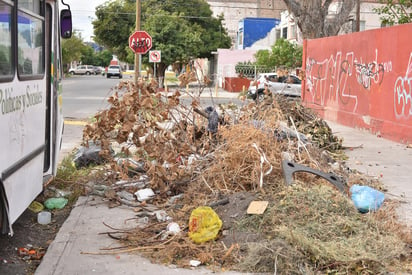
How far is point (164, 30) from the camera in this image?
4303cm

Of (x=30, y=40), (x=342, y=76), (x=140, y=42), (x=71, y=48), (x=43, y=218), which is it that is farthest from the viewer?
(x=71, y=48)

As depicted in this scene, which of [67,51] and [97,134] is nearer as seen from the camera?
[97,134]

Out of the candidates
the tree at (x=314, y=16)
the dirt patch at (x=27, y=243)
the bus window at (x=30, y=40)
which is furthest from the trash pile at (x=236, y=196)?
the tree at (x=314, y=16)

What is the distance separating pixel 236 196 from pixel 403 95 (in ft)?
27.2

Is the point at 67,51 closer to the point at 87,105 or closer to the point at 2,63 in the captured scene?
the point at 87,105

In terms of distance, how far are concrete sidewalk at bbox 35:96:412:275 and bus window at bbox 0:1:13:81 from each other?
6.02 ft

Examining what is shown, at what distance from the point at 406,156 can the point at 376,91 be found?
3904 millimetres

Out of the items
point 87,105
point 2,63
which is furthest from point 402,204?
point 87,105

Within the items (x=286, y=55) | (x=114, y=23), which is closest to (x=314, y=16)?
(x=286, y=55)

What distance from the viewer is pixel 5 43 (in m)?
4.71

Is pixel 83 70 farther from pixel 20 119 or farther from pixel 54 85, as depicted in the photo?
pixel 20 119

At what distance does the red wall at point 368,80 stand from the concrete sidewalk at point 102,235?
3.17 metres

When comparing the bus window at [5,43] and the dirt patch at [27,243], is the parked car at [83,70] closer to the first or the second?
the dirt patch at [27,243]

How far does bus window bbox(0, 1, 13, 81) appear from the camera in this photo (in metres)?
4.60
